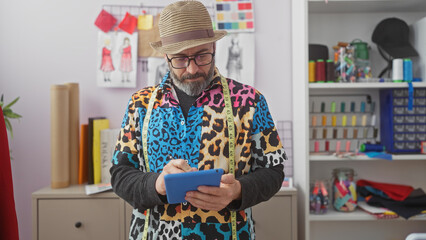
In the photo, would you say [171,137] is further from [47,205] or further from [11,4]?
[11,4]

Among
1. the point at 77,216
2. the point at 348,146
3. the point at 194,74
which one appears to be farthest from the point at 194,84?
the point at 348,146

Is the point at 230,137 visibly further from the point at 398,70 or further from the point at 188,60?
the point at 398,70

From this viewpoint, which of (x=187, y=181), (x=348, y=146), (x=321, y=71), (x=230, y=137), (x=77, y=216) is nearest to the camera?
(x=187, y=181)

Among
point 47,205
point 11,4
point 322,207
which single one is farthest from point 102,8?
point 322,207

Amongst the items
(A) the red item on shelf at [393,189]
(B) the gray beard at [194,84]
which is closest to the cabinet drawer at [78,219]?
(B) the gray beard at [194,84]

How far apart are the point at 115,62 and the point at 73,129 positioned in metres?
0.52

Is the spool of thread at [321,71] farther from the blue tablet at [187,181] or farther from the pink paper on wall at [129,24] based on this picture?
the blue tablet at [187,181]

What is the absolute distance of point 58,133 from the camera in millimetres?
2109

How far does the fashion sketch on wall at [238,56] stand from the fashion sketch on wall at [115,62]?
566mm

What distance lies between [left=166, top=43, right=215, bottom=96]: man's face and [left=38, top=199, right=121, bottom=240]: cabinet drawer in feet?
3.44

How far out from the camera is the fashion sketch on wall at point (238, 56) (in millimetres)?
2387

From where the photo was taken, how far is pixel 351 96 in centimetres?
239

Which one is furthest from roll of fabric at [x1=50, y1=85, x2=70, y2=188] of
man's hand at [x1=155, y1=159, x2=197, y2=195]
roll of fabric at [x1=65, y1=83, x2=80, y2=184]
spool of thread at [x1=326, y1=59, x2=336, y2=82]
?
spool of thread at [x1=326, y1=59, x2=336, y2=82]

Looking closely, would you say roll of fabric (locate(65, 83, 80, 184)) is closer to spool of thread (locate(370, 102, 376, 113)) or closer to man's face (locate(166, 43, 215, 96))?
man's face (locate(166, 43, 215, 96))
